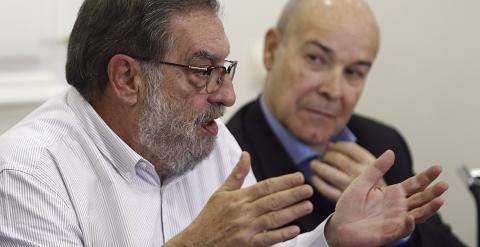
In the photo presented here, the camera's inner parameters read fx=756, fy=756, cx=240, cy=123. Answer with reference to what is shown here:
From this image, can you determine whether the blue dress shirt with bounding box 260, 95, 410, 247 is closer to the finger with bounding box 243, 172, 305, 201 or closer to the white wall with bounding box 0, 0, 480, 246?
the white wall with bounding box 0, 0, 480, 246

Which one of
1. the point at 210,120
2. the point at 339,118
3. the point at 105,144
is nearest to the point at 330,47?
the point at 339,118

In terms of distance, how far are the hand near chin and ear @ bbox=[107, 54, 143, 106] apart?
0.45m

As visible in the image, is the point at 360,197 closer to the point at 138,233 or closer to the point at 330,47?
the point at 138,233

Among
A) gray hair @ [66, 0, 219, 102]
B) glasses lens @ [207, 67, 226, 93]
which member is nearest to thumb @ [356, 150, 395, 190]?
glasses lens @ [207, 67, 226, 93]

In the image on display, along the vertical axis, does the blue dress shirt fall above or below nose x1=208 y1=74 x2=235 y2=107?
below

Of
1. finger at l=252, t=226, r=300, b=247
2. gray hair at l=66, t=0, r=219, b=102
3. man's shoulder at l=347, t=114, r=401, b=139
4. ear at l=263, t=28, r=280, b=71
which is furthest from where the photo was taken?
man's shoulder at l=347, t=114, r=401, b=139

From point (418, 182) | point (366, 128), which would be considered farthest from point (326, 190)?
point (418, 182)

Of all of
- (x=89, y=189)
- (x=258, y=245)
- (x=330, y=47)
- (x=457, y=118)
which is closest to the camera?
(x=258, y=245)

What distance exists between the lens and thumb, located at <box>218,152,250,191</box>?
1.29 m

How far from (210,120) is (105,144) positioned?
210 mm

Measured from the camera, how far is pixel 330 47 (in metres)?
2.07

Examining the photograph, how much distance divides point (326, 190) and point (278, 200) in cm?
74

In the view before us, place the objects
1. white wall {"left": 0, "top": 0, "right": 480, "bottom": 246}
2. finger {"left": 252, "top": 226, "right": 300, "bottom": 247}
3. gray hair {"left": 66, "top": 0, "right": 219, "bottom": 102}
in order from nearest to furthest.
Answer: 1. finger {"left": 252, "top": 226, "right": 300, "bottom": 247}
2. gray hair {"left": 66, "top": 0, "right": 219, "bottom": 102}
3. white wall {"left": 0, "top": 0, "right": 480, "bottom": 246}

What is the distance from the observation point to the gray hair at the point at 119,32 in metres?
1.43
